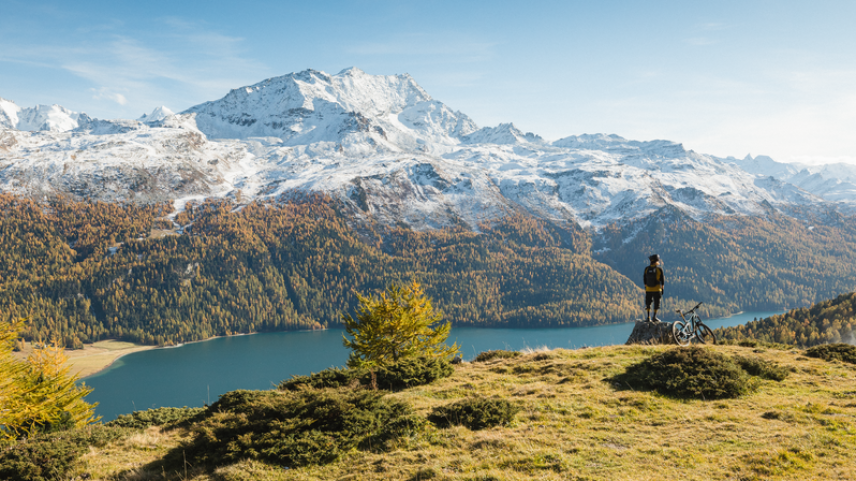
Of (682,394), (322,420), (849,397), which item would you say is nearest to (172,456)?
(322,420)

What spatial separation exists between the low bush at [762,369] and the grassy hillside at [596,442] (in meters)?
0.38

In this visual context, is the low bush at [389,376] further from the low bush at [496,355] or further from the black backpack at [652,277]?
the black backpack at [652,277]

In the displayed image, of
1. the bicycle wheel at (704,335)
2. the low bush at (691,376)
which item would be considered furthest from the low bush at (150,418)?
the bicycle wheel at (704,335)

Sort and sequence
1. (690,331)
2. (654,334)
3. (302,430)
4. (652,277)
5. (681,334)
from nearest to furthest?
1. (302,430)
2. (681,334)
3. (652,277)
4. (690,331)
5. (654,334)

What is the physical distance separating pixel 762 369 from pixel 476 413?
1237cm

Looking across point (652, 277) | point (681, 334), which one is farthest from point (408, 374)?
point (681, 334)

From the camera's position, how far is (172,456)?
49.2 ft

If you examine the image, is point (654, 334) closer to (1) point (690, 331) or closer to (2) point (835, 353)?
(1) point (690, 331)

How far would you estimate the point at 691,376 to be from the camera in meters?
17.2

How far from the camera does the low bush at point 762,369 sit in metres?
18.1

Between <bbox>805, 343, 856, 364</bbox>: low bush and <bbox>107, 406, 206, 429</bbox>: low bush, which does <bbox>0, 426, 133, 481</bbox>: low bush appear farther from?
<bbox>805, 343, 856, 364</bbox>: low bush

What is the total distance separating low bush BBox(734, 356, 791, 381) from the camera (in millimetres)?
18141

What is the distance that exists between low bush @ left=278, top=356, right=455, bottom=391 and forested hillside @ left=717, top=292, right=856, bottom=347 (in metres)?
114

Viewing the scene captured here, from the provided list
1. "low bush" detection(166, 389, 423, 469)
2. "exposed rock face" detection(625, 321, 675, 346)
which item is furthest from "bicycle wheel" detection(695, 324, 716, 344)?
"low bush" detection(166, 389, 423, 469)
